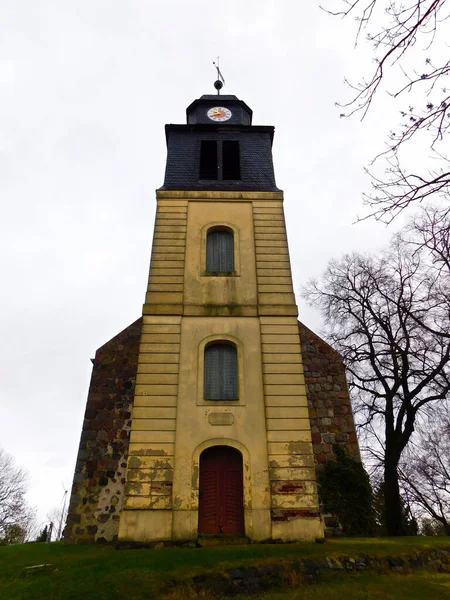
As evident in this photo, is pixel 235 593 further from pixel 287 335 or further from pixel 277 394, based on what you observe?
pixel 287 335

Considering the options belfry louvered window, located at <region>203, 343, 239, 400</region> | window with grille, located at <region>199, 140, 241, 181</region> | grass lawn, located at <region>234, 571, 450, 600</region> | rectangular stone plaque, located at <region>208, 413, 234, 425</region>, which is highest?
window with grille, located at <region>199, 140, 241, 181</region>

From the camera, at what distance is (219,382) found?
1247 centimetres

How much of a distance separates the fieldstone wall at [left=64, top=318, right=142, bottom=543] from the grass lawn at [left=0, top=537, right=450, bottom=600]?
2.71 meters

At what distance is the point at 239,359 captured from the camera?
12734mm

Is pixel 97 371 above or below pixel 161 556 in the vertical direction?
above

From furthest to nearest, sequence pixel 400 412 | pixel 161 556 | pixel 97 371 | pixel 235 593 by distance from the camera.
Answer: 1. pixel 400 412
2. pixel 97 371
3. pixel 161 556
4. pixel 235 593

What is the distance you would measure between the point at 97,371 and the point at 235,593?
8967 mm

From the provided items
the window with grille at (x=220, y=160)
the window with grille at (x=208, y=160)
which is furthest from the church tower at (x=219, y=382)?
the window with grille at (x=208, y=160)

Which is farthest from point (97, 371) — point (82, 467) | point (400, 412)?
point (400, 412)

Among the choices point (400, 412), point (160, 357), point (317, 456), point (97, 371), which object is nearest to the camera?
point (160, 357)

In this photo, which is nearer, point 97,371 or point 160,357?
point 160,357

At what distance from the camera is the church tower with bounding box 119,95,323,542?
1067cm

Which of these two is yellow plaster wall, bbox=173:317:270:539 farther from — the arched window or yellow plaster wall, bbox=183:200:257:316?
the arched window

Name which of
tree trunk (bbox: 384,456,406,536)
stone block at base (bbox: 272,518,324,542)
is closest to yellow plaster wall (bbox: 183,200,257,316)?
stone block at base (bbox: 272,518,324,542)
